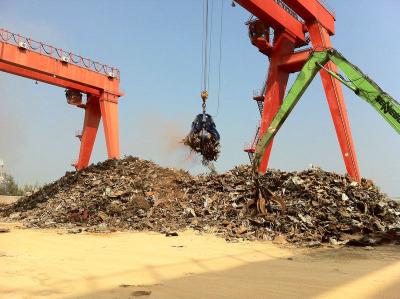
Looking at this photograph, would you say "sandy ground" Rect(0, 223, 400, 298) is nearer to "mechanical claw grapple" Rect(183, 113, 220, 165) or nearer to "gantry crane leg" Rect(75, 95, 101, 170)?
"mechanical claw grapple" Rect(183, 113, 220, 165)

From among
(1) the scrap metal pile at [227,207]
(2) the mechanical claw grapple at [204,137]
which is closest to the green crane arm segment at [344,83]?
(1) the scrap metal pile at [227,207]

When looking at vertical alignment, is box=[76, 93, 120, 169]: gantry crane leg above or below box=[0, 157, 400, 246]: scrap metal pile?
above

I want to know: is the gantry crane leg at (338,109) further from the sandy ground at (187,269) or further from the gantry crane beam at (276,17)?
the sandy ground at (187,269)

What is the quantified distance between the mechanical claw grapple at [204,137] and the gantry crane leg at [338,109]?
26.2 feet

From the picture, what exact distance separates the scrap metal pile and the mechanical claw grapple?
1313 millimetres

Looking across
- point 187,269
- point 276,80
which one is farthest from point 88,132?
point 187,269

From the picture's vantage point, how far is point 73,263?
5.89 meters

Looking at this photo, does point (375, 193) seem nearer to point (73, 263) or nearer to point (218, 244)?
point (218, 244)

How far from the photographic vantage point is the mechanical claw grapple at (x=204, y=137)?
11609mm

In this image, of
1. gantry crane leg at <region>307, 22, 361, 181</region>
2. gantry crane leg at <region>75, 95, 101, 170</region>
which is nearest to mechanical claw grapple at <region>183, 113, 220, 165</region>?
gantry crane leg at <region>307, 22, 361, 181</region>

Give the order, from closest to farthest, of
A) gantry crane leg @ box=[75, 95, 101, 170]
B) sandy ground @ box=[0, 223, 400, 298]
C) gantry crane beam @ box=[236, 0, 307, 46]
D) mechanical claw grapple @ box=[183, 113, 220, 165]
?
sandy ground @ box=[0, 223, 400, 298] < mechanical claw grapple @ box=[183, 113, 220, 165] < gantry crane beam @ box=[236, 0, 307, 46] < gantry crane leg @ box=[75, 95, 101, 170]

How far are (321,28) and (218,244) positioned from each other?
13385 mm

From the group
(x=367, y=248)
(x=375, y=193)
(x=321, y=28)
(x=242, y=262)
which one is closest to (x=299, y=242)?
(x=367, y=248)

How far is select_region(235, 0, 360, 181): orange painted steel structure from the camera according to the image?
55.3 feet
